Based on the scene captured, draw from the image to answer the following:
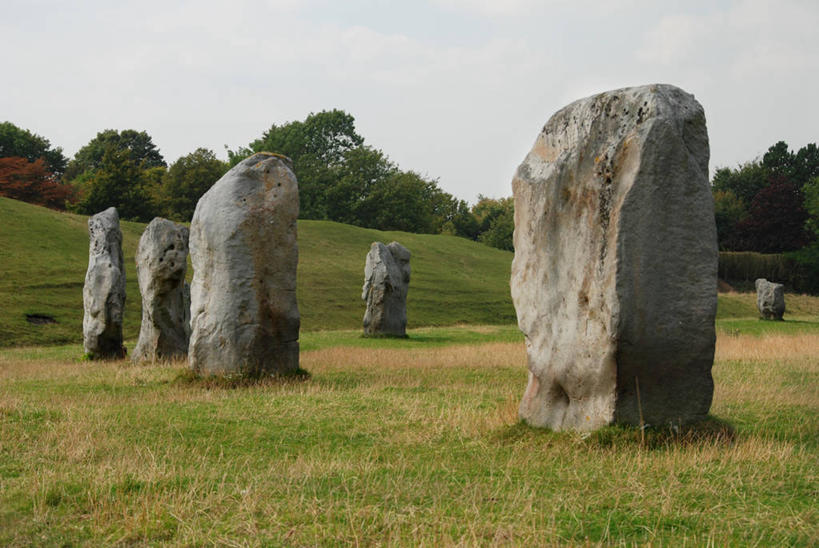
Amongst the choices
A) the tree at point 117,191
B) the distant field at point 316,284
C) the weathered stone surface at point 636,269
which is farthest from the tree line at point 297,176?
the weathered stone surface at point 636,269

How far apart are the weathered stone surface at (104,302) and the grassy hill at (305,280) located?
7864 mm

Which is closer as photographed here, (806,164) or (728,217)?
(728,217)

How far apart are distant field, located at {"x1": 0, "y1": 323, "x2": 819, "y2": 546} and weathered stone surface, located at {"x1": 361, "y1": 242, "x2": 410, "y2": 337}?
47.9 ft

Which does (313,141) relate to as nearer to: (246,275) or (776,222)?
(776,222)

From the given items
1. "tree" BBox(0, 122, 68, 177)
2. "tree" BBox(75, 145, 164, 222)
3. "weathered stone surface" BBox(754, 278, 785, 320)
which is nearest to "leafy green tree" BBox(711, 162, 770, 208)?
"weathered stone surface" BBox(754, 278, 785, 320)

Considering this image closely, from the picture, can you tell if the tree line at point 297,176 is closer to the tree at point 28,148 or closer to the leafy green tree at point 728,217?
the tree at point 28,148

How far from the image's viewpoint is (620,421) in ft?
26.8

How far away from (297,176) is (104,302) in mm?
66912

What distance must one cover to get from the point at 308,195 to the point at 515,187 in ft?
234

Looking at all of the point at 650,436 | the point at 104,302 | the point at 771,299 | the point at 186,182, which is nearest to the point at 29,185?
the point at 186,182

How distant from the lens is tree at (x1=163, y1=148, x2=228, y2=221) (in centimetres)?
6550

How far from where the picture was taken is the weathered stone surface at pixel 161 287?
60.1 ft

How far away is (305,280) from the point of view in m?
43.7

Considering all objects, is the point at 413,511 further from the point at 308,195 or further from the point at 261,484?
the point at 308,195
